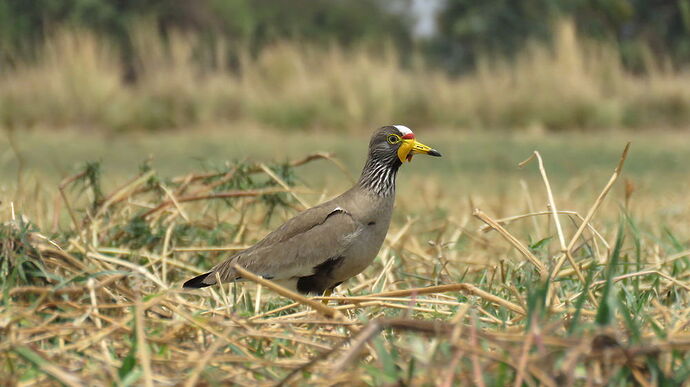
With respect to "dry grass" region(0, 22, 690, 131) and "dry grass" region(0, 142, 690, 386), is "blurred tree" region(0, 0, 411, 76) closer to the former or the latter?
"dry grass" region(0, 22, 690, 131)

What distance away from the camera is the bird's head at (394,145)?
2.88 meters

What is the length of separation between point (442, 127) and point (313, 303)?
7.64 m

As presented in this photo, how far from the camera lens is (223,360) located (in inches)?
58.6

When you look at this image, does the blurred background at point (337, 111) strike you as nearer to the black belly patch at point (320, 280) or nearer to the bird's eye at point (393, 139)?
the bird's eye at point (393, 139)

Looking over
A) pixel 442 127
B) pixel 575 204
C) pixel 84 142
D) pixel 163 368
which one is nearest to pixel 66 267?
pixel 163 368

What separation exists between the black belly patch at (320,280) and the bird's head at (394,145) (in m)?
0.42

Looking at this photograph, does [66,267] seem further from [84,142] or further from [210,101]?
[210,101]

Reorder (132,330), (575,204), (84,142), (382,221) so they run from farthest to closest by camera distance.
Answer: (84,142), (575,204), (382,221), (132,330)

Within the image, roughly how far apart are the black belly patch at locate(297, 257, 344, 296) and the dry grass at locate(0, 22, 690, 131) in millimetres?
6349

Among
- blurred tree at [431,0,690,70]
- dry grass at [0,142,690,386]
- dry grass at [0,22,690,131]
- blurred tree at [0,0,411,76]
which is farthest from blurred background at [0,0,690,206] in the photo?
blurred tree at [431,0,690,70]

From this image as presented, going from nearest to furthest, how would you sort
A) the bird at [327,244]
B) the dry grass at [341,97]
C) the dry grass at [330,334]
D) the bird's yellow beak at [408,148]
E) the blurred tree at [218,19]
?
the dry grass at [330,334], the bird at [327,244], the bird's yellow beak at [408,148], the dry grass at [341,97], the blurred tree at [218,19]

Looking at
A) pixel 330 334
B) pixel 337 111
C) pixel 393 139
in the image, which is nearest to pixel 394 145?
pixel 393 139

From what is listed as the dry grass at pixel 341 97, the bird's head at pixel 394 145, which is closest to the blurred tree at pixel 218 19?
the dry grass at pixel 341 97

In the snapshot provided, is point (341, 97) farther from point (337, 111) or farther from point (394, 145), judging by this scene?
point (394, 145)
